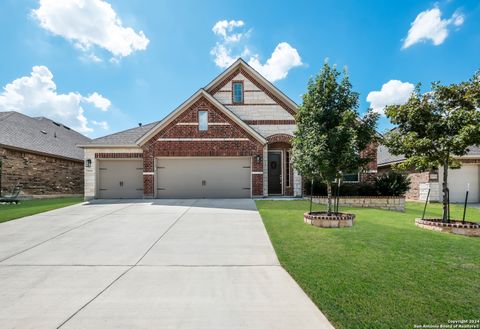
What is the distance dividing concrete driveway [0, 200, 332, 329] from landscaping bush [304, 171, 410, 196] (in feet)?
22.4

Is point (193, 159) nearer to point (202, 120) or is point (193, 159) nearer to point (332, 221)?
point (202, 120)

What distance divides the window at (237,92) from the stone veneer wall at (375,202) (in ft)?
25.1

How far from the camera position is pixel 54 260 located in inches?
187

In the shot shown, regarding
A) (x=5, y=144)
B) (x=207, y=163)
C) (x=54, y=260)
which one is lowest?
(x=54, y=260)

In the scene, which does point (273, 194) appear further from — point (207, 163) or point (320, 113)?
point (320, 113)

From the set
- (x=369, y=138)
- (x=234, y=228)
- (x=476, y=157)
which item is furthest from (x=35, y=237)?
(x=476, y=157)

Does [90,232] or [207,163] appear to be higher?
[207,163]

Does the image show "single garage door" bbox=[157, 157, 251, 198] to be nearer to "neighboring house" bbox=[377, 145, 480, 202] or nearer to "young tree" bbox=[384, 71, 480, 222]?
"young tree" bbox=[384, 71, 480, 222]

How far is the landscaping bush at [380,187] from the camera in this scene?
1165 centimetres

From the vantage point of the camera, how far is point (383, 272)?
13.0 ft

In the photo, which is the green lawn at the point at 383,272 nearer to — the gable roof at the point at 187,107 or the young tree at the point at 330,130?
the young tree at the point at 330,130

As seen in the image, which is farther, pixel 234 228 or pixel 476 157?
pixel 476 157

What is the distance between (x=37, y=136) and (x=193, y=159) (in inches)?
508

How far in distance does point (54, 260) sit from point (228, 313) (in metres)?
3.91
